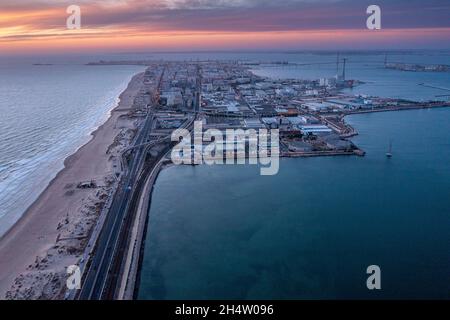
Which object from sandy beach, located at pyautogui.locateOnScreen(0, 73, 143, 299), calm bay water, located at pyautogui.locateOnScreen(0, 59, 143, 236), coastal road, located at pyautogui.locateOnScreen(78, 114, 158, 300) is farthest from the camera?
calm bay water, located at pyautogui.locateOnScreen(0, 59, 143, 236)

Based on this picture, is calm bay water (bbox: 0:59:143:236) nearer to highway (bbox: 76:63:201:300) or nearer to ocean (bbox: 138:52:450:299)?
highway (bbox: 76:63:201:300)

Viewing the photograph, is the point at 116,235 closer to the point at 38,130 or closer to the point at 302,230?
the point at 302,230

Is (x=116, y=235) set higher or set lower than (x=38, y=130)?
lower

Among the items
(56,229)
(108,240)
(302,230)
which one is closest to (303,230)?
(302,230)

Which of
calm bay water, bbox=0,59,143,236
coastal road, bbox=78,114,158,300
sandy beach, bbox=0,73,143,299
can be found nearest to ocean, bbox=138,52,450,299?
coastal road, bbox=78,114,158,300

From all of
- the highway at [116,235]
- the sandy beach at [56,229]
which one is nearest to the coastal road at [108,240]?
the highway at [116,235]

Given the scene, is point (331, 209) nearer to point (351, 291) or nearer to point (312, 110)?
point (351, 291)
